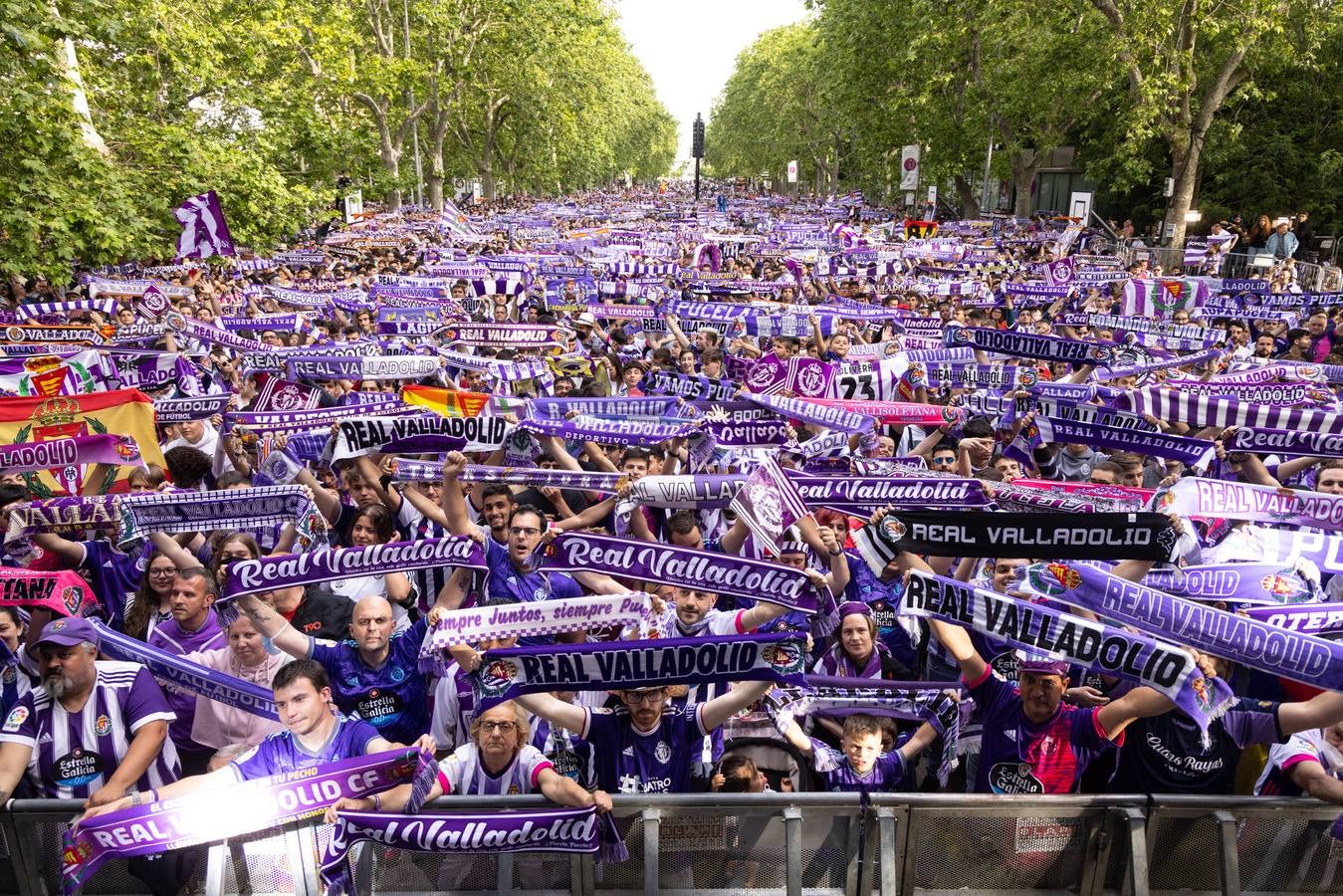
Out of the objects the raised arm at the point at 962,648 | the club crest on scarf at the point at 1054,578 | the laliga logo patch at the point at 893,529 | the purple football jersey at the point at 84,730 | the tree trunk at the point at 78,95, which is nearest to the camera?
the purple football jersey at the point at 84,730

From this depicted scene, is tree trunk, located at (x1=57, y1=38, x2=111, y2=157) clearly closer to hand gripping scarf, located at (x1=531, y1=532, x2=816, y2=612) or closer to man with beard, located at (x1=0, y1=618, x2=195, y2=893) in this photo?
man with beard, located at (x1=0, y1=618, x2=195, y2=893)

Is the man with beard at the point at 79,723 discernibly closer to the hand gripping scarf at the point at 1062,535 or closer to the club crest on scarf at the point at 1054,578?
the hand gripping scarf at the point at 1062,535

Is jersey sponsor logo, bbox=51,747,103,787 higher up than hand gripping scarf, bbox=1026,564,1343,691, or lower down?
lower down

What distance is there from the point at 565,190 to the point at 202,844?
281 ft

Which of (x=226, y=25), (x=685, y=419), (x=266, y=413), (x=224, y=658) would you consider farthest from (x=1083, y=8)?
(x=224, y=658)

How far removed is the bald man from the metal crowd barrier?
102cm

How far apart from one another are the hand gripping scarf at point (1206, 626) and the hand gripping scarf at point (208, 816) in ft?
10.8

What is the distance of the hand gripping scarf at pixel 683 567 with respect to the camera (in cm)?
485

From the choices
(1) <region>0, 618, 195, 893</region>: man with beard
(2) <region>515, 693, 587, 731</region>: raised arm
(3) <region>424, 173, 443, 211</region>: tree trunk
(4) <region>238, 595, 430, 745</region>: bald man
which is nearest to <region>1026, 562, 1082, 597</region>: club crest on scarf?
(2) <region>515, 693, 587, 731</region>: raised arm

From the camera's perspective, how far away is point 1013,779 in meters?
4.41

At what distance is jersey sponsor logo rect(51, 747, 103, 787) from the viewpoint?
4.27 meters

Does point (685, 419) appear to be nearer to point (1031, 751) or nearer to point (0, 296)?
point (1031, 751)

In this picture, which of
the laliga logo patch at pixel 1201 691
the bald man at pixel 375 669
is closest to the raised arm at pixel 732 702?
the bald man at pixel 375 669

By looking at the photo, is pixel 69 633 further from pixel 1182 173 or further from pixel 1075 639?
pixel 1182 173
